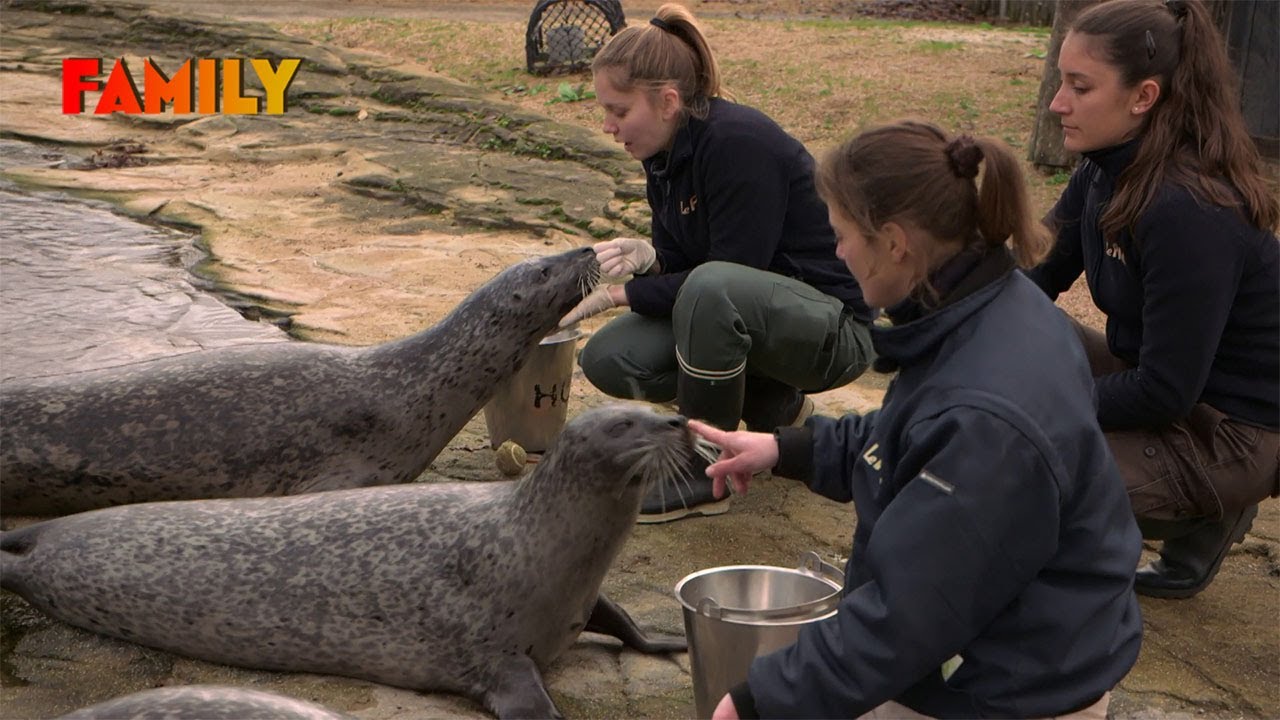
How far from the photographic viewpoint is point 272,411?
4.34m

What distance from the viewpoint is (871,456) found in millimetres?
2527

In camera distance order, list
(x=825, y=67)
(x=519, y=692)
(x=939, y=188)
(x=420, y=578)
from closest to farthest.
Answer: (x=939, y=188)
(x=519, y=692)
(x=420, y=578)
(x=825, y=67)

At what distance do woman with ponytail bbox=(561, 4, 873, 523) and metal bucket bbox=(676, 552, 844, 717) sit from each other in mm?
976

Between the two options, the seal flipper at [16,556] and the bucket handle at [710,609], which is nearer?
the bucket handle at [710,609]

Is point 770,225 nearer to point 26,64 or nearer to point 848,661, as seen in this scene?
point 848,661

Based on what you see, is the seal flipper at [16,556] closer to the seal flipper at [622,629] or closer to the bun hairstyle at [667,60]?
the seal flipper at [622,629]

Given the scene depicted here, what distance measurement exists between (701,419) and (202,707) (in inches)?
90.6

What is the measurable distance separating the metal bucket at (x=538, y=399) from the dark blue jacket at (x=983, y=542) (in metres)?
2.39

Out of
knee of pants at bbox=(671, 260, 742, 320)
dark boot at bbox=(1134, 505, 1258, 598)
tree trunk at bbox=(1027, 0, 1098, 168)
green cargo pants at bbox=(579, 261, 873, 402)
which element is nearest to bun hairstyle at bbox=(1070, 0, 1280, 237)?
dark boot at bbox=(1134, 505, 1258, 598)

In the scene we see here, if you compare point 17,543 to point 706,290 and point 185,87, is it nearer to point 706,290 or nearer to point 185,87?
point 706,290

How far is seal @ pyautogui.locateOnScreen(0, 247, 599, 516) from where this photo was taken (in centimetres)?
429

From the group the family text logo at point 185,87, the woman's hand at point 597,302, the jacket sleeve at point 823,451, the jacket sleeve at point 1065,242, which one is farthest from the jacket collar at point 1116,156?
the family text logo at point 185,87

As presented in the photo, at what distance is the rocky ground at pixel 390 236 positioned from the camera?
349 centimetres

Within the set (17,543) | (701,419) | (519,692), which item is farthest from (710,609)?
(17,543)
